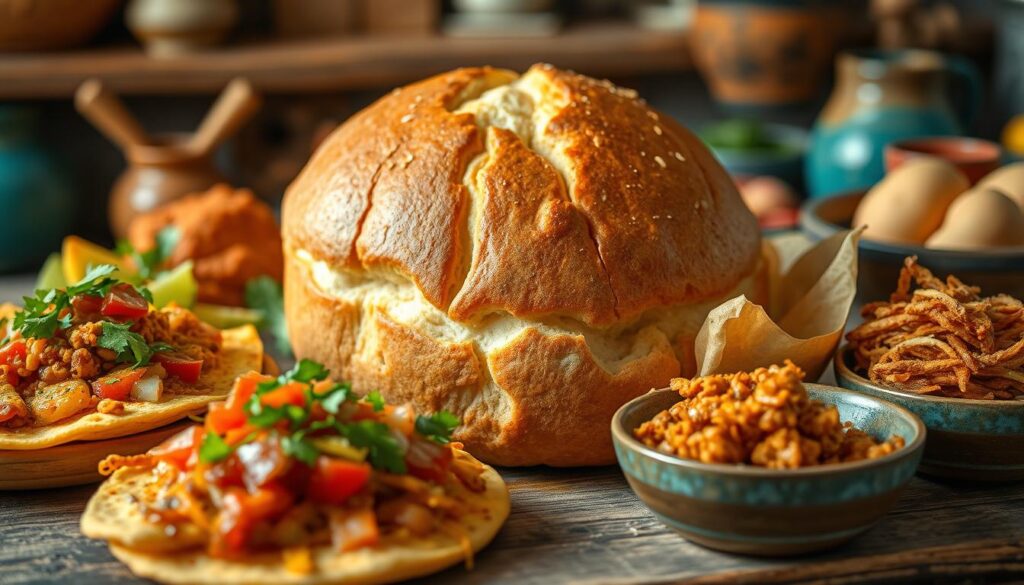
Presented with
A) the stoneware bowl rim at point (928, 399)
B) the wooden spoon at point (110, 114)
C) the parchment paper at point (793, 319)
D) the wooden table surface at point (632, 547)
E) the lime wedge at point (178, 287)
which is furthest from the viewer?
the wooden spoon at point (110, 114)

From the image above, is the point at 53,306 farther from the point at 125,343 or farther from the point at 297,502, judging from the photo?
the point at 297,502

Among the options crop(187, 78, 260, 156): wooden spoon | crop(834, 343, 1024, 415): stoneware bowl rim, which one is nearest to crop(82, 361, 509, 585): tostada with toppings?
crop(834, 343, 1024, 415): stoneware bowl rim

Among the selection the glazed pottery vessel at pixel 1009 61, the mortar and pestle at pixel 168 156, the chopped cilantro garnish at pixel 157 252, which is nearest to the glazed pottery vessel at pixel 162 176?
the mortar and pestle at pixel 168 156

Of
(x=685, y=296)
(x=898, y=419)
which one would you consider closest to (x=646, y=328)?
(x=685, y=296)

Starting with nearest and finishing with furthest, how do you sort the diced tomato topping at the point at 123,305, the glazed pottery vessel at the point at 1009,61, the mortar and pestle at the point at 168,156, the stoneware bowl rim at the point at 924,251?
the diced tomato topping at the point at 123,305 < the stoneware bowl rim at the point at 924,251 < the mortar and pestle at the point at 168,156 < the glazed pottery vessel at the point at 1009,61

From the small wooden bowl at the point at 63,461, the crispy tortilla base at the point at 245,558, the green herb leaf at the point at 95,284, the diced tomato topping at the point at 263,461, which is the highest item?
the green herb leaf at the point at 95,284

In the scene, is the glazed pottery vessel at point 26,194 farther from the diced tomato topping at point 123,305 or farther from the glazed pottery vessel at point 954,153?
the glazed pottery vessel at point 954,153
